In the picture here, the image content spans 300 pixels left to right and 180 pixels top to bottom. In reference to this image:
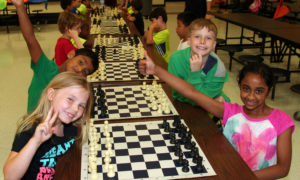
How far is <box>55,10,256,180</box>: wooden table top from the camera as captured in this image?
156 cm

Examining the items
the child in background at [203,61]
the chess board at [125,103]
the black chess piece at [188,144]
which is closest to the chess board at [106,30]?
the chess board at [125,103]

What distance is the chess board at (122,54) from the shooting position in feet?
11.9

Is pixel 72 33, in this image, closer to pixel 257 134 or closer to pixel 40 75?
pixel 40 75

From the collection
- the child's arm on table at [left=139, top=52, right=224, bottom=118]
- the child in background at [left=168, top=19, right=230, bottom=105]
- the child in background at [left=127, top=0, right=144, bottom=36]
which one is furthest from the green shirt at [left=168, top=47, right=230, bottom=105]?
the child in background at [left=127, top=0, right=144, bottom=36]

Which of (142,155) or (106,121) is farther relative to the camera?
Answer: (106,121)

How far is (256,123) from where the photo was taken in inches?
75.4

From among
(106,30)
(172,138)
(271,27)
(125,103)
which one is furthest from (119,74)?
(271,27)

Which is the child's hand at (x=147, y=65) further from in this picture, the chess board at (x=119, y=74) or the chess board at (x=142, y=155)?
the chess board at (x=119, y=74)

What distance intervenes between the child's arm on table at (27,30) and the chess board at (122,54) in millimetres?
1475

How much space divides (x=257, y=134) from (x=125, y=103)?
1.02 metres

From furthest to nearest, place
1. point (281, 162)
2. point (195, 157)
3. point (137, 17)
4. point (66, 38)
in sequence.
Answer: point (137, 17) < point (66, 38) < point (281, 162) < point (195, 157)

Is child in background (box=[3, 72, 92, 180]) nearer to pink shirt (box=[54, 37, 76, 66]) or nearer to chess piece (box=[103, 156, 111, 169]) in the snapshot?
chess piece (box=[103, 156, 111, 169])

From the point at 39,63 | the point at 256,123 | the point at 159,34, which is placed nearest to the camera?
the point at 256,123

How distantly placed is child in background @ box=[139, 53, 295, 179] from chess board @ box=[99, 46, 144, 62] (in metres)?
1.60
